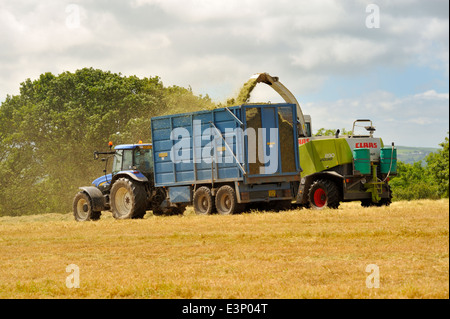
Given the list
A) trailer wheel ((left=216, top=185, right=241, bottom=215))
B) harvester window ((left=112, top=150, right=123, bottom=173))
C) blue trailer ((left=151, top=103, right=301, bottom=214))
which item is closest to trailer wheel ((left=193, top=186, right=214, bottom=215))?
blue trailer ((left=151, top=103, right=301, bottom=214))

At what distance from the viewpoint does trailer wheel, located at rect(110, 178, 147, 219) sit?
2042 cm

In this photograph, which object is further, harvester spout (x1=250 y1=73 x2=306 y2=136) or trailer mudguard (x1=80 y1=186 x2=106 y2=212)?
trailer mudguard (x1=80 y1=186 x2=106 y2=212)

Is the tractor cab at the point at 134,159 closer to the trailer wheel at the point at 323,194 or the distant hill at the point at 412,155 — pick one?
the trailer wheel at the point at 323,194

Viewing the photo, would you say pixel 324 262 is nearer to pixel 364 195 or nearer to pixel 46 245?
pixel 46 245

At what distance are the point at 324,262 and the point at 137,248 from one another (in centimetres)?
408

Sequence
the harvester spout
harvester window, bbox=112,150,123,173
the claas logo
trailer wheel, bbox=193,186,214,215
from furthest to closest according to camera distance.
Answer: harvester window, bbox=112,150,123,173, the harvester spout, the claas logo, trailer wheel, bbox=193,186,214,215

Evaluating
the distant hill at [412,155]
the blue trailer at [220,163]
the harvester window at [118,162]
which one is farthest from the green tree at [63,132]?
the blue trailer at [220,163]

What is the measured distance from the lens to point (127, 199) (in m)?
21.0

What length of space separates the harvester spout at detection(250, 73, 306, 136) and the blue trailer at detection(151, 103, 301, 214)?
1910 millimetres

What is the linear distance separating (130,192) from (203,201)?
2.41m

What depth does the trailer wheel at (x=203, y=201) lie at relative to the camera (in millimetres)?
19172

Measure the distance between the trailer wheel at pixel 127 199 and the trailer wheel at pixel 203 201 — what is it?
73.2 inches

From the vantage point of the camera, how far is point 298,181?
2020 centimetres

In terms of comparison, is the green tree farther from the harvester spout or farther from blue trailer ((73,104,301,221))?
blue trailer ((73,104,301,221))
